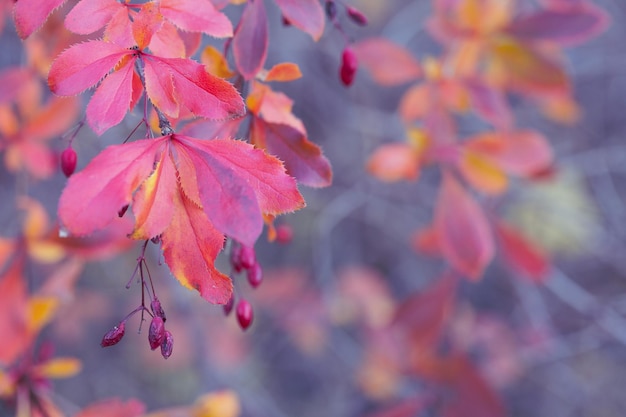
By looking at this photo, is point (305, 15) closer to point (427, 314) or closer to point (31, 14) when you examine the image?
point (31, 14)

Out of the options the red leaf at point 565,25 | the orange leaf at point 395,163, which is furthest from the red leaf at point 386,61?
the red leaf at point 565,25

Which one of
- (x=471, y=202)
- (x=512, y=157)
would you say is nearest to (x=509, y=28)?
(x=512, y=157)

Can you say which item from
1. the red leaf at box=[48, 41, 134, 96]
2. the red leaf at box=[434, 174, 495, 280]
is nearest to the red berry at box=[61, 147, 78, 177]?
the red leaf at box=[48, 41, 134, 96]

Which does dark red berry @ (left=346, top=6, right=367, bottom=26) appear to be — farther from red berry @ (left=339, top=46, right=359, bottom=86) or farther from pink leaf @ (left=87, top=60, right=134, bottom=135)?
pink leaf @ (left=87, top=60, right=134, bottom=135)

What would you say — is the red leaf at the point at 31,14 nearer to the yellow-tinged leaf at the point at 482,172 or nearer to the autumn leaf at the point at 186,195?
the autumn leaf at the point at 186,195

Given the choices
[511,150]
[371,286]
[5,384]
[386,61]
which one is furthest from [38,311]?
[371,286]

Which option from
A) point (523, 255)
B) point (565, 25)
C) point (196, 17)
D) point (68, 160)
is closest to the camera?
point (196, 17)
